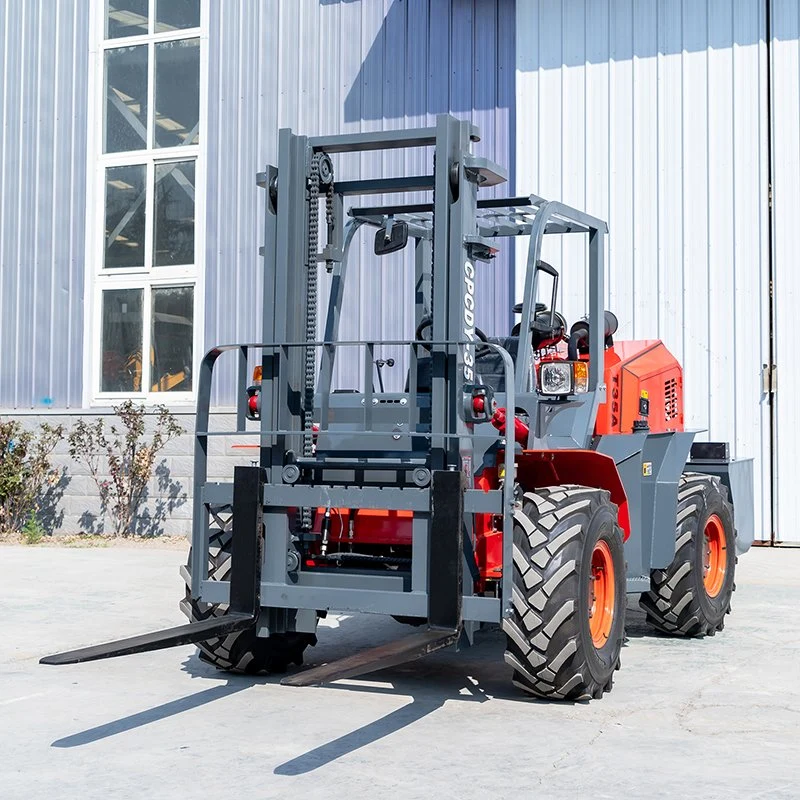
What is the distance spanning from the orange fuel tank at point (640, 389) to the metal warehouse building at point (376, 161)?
4365mm

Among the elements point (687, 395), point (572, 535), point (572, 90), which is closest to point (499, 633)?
point (572, 535)

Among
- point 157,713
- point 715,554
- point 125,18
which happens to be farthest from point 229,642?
point 125,18

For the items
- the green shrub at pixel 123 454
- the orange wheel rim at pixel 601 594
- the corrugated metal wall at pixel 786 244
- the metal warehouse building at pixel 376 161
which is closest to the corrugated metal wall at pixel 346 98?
the metal warehouse building at pixel 376 161

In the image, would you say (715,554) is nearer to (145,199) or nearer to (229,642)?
(229,642)

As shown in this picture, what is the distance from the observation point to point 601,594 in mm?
6793

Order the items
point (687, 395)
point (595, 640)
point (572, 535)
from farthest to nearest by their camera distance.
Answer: point (687, 395) → point (595, 640) → point (572, 535)

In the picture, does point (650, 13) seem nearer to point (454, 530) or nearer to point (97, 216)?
point (97, 216)

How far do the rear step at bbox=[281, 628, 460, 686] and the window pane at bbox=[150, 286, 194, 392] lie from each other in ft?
34.6

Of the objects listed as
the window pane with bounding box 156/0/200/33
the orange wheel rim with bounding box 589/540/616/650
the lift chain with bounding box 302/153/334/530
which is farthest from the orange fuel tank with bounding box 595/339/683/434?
the window pane with bounding box 156/0/200/33

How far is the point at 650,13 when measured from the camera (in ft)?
46.7

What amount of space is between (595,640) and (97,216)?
1177cm

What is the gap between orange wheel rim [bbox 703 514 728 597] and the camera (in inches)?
360

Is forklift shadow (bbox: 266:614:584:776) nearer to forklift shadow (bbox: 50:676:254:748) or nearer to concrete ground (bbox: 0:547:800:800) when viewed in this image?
concrete ground (bbox: 0:547:800:800)

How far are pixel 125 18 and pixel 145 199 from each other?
8.37ft
